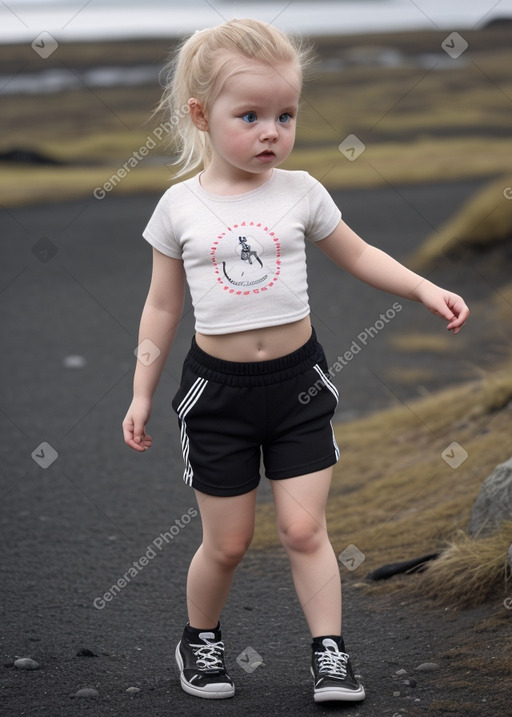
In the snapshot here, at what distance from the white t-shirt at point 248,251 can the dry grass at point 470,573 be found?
3.27 ft

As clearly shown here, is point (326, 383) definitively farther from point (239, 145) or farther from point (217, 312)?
point (239, 145)

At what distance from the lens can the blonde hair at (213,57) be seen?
247 cm

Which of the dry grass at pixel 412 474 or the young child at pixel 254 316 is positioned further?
the dry grass at pixel 412 474

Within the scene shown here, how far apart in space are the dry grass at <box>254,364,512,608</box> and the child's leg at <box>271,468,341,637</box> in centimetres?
67

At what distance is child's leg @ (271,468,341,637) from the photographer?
256cm

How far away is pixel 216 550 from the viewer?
266 centimetres

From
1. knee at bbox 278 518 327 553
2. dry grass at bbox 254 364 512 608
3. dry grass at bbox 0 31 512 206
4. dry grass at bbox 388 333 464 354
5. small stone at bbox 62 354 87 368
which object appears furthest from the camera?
dry grass at bbox 0 31 512 206

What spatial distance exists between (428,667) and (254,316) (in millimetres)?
1014

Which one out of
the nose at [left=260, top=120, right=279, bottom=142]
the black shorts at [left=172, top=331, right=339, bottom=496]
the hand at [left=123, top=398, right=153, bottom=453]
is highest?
the nose at [left=260, top=120, right=279, bottom=142]

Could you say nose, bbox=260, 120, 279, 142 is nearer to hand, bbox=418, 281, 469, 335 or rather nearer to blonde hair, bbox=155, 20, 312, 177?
blonde hair, bbox=155, 20, 312, 177

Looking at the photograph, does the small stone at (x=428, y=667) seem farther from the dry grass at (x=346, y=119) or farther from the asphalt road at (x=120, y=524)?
the dry grass at (x=346, y=119)

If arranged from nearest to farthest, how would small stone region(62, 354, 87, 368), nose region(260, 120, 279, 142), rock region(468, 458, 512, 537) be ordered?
nose region(260, 120, 279, 142) → rock region(468, 458, 512, 537) → small stone region(62, 354, 87, 368)

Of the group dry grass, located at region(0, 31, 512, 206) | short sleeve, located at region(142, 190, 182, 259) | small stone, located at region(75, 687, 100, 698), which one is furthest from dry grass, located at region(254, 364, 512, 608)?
dry grass, located at region(0, 31, 512, 206)

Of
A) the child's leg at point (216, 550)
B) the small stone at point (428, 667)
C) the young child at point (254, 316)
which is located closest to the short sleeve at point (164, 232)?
the young child at point (254, 316)
